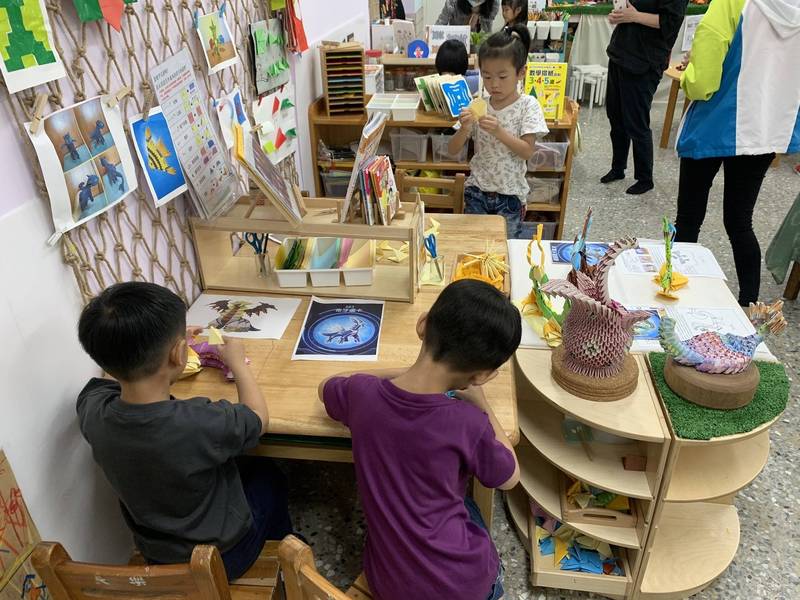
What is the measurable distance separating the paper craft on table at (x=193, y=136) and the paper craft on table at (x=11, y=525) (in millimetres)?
773

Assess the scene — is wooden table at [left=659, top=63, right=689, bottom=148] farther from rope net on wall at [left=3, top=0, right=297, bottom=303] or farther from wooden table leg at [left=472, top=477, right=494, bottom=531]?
wooden table leg at [left=472, top=477, right=494, bottom=531]

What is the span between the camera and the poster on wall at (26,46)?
3.17ft

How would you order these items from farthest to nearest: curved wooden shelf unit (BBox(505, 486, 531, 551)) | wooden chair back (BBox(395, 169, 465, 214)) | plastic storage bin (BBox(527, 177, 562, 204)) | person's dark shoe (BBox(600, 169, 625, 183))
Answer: person's dark shoe (BBox(600, 169, 625, 183)) → plastic storage bin (BBox(527, 177, 562, 204)) → wooden chair back (BBox(395, 169, 465, 214)) → curved wooden shelf unit (BBox(505, 486, 531, 551))

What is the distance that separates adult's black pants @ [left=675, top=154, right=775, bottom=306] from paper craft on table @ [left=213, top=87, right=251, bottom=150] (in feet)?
5.58

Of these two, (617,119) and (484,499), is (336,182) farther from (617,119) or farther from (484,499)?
(617,119)

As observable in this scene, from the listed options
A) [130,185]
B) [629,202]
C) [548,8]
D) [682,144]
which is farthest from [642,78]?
[130,185]

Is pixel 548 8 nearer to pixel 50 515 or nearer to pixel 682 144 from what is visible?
pixel 682 144

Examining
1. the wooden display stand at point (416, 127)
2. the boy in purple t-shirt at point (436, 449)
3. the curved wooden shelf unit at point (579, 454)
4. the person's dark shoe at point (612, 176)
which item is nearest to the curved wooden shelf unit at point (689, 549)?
the curved wooden shelf unit at point (579, 454)

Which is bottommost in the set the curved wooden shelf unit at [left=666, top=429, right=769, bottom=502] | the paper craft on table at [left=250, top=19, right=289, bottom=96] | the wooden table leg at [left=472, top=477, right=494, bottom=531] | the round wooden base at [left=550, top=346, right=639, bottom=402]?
the curved wooden shelf unit at [left=666, top=429, right=769, bottom=502]

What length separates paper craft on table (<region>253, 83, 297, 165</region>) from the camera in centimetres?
205

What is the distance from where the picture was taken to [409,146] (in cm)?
288

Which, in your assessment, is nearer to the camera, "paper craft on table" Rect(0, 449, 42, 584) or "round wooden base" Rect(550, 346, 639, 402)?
"paper craft on table" Rect(0, 449, 42, 584)

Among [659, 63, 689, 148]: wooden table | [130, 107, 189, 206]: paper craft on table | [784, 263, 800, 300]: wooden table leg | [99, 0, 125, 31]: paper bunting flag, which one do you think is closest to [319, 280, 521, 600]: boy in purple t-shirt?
[130, 107, 189, 206]: paper craft on table

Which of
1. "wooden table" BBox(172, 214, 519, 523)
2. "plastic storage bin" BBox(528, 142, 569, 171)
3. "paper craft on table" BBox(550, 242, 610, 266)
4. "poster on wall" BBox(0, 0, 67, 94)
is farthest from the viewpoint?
"plastic storage bin" BBox(528, 142, 569, 171)
